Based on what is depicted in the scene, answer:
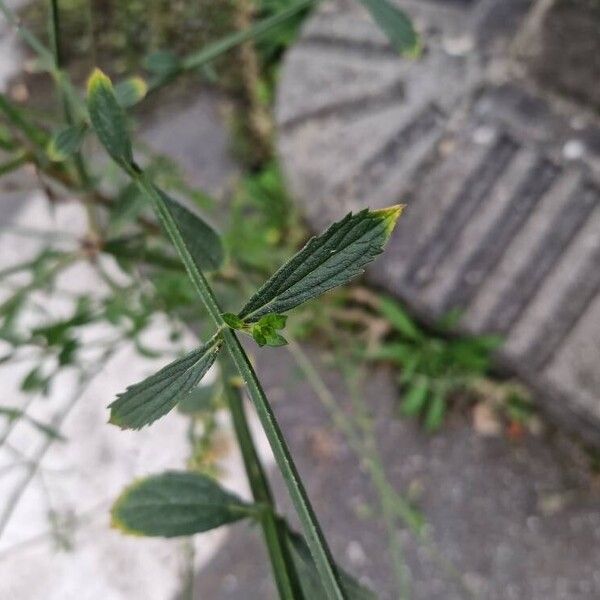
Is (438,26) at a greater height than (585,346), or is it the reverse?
(438,26)

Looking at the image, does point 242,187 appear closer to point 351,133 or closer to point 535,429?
point 351,133

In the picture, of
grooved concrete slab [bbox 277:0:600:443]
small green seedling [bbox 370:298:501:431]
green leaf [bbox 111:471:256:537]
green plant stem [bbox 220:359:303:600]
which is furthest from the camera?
small green seedling [bbox 370:298:501:431]

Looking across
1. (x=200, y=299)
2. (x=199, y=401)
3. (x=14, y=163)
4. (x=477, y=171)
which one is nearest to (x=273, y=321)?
(x=200, y=299)

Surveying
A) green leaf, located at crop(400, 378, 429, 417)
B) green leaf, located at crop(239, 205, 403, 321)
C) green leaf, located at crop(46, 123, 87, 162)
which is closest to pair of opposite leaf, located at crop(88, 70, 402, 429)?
green leaf, located at crop(239, 205, 403, 321)

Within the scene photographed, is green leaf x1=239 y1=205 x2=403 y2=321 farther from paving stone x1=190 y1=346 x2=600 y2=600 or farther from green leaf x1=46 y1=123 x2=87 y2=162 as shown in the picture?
paving stone x1=190 y1=346 x2=600 y2=600

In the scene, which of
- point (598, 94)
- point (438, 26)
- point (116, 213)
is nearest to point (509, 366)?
point (598, 94)

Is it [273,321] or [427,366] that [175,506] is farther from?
[427,366]

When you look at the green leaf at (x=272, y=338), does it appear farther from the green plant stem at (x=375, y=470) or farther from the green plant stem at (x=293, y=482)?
the green plant stem at (x=375, y=470)
